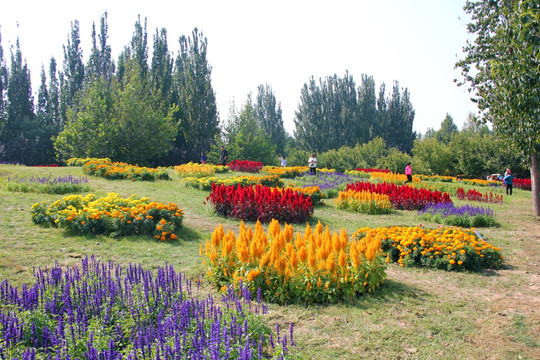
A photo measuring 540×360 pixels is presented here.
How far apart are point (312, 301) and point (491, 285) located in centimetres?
273

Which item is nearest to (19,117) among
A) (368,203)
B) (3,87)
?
(3,87)

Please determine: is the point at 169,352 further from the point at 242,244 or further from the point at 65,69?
the point at 65,69

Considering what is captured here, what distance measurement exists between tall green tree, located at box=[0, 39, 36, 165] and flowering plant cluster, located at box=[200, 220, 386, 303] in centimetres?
3513

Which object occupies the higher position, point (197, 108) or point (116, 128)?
point (197, 108)

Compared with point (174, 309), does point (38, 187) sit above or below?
above

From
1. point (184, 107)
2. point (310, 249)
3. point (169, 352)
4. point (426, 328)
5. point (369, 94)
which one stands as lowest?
point (426, 328)

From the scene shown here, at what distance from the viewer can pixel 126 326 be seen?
322 centimetres

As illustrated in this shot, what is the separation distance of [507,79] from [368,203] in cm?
480

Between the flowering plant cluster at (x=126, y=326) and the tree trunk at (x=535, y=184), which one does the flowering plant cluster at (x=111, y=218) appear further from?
the tree trunk at (x=535, y=184)

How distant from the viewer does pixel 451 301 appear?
4605mm

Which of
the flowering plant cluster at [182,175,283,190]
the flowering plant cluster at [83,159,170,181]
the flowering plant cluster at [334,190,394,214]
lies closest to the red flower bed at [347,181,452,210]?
the flowering plant cluster at [334,190,394,214]

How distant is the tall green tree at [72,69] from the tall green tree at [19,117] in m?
3.54

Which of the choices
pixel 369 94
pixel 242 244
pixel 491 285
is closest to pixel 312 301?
pixel 242 244

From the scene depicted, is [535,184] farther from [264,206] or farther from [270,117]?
[270,117]
